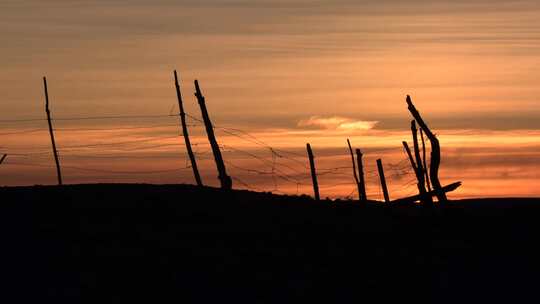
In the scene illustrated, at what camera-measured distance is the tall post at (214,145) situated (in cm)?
3416

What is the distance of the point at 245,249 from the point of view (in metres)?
24.0

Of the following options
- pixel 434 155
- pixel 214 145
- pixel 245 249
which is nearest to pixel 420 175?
pixel 434 155

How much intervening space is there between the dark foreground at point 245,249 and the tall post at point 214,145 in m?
3.63

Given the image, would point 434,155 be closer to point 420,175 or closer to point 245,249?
point 420,175

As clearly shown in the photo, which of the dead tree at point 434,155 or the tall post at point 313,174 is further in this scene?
the tall post at point 313,174

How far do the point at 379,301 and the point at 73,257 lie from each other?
6756mm

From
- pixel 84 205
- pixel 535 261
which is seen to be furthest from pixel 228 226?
pixel 535 261

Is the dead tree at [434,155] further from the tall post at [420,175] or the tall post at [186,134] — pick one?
the tall post at [186,134]

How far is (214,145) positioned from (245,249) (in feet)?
37.6

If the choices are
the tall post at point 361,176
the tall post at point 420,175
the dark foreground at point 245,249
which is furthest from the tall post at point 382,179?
the dark foreground at point 245,249

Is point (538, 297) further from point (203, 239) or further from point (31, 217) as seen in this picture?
point (31, 217)

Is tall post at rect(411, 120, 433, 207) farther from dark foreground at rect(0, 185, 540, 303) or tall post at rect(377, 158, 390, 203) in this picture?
tall post at rect(377, 158, 390, 203)

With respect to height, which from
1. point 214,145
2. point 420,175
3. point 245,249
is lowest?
point 245,249

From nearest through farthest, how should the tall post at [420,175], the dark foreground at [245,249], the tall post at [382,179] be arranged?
the dark foreground at [245,249] < the tall post at [420,175] < the tall post at [382,179]
